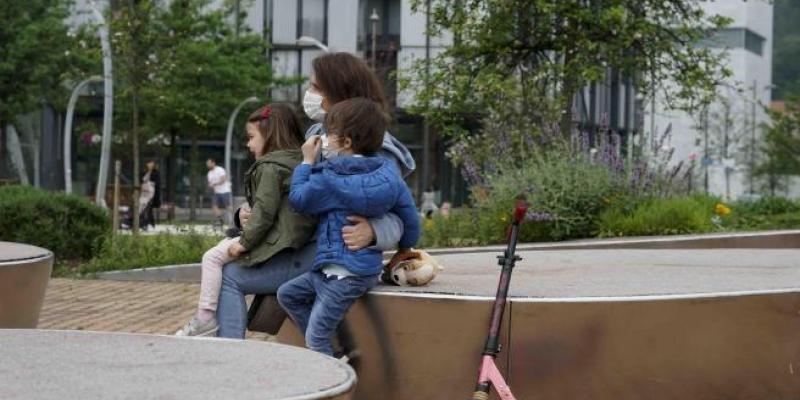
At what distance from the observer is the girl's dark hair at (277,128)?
21.6 feet

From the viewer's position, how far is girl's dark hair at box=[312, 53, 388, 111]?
6.36 m

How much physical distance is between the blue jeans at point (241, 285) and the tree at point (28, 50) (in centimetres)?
3735

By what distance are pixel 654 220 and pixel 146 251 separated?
5861 mm

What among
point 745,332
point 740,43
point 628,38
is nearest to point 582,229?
point 628,38

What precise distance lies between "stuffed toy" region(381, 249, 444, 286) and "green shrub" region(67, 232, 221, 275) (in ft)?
34.4

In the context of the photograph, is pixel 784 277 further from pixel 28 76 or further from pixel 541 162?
pixel 28 76

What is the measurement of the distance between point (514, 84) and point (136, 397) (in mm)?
17476

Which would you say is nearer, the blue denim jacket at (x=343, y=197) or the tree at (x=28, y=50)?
the blue denim jacket at (x=343, y=197)

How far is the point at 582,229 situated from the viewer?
15.4 meters

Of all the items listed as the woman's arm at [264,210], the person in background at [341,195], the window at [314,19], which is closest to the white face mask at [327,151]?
the person in background at [341,195]

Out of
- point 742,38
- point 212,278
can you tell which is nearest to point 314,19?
point 742,38

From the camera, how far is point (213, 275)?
20.9 ft

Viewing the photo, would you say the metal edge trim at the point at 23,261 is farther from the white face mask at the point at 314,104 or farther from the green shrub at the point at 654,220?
the green shrub at the point at 654,220

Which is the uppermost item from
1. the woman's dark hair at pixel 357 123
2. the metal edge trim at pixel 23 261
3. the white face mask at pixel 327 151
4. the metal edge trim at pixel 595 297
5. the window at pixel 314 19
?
the window at pixel 314 19
